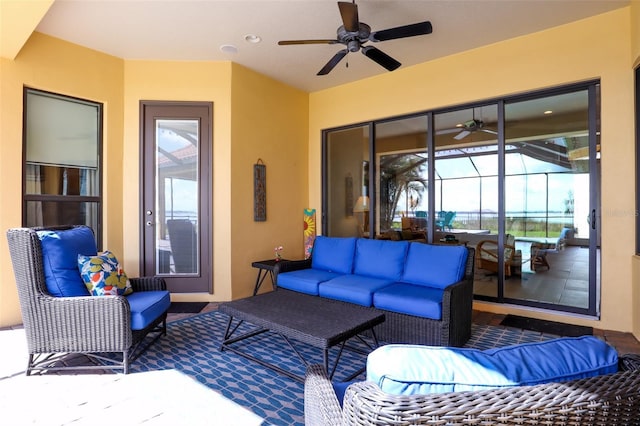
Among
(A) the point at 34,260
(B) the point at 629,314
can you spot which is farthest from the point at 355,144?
(A) the point at 34,260

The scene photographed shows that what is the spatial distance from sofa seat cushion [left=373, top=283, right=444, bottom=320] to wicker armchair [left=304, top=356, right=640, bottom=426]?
6.51 feet

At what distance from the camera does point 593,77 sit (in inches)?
136

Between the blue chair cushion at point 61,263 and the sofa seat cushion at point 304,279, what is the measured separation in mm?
1832

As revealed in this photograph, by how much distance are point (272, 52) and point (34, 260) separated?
3296 millimetres

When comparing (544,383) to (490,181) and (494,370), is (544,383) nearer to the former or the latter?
(494,370)

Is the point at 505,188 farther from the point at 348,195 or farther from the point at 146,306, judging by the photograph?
the point at 146,306

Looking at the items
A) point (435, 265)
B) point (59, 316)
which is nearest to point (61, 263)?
point (59, 316)

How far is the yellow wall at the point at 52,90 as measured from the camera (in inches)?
138

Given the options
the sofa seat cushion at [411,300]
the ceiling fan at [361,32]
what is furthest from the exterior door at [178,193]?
the sofa seat cushion at [411,300]

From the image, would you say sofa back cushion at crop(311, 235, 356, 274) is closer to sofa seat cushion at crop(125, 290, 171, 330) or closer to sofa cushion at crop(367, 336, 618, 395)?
sofa seat cushion at crop(125, 290, 171, 330)

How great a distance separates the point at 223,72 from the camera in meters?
4.51

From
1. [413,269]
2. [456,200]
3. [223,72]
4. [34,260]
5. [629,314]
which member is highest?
[223,72]

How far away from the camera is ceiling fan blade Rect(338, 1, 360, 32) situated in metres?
2.63

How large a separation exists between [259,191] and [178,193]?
1.08 metres
